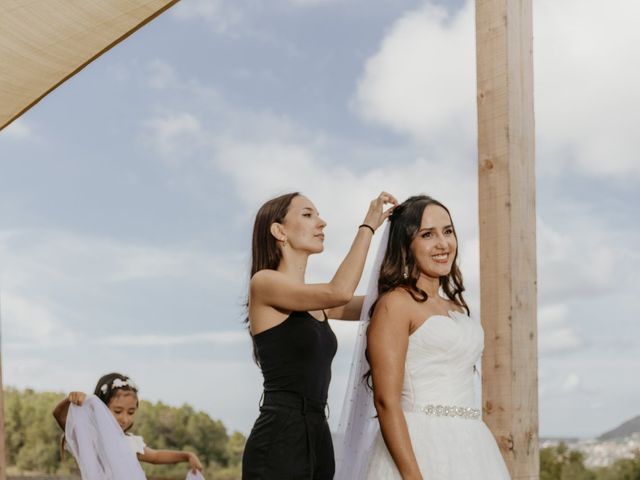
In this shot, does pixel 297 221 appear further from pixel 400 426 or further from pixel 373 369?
pixel 400 426

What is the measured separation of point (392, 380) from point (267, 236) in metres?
0.60

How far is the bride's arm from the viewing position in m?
2.31

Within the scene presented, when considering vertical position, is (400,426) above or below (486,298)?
below

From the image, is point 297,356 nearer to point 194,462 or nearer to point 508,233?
point 508,233

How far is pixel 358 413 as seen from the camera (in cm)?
267

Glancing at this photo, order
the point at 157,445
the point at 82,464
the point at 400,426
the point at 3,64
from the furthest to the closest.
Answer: the point at 157,445 → the point at 82,464 → the point at 3,64 → the point at 400,426

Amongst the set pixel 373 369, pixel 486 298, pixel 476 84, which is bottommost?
pixel 373 369

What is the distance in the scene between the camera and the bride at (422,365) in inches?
92.1

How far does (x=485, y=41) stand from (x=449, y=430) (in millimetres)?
1483

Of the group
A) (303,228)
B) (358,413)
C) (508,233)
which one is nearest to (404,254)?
(303,228)

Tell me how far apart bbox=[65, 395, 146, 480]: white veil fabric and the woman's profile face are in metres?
1.79

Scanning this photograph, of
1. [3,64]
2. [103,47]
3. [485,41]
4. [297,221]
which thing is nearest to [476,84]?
[485,41]

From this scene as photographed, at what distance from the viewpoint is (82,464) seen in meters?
3.90

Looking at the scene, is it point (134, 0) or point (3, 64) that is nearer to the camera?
point (134, 0)
